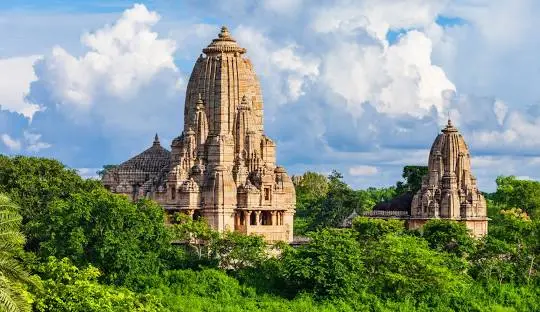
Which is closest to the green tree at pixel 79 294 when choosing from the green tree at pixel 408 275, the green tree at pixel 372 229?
the green tree at pixel 408 275

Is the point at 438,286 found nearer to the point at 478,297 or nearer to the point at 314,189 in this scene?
the point at 478,297

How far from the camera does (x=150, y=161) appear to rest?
220ft

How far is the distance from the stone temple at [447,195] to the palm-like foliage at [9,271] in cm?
3858

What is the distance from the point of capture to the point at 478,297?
204ft

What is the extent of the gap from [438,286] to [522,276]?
6278 millimetres

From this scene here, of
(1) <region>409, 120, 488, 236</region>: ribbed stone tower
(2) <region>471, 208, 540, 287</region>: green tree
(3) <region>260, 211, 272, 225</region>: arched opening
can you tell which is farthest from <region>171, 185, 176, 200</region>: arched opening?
(1) <region>409, 120, 488, 236</region>: ribbed stone tower

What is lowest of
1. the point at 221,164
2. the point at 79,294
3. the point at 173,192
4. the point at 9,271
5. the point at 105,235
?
the point at 79,294

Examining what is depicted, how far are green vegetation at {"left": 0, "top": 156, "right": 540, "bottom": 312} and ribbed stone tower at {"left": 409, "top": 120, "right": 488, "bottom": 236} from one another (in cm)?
1111

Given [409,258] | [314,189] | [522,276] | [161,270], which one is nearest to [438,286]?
[409,258]

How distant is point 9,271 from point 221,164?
24.1 meters

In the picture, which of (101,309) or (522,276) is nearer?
(101,309)

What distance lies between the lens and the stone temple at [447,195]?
78.9m

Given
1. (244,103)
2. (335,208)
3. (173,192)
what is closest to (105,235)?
(173,192)

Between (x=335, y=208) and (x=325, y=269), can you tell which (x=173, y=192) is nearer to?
(x=325, y=269)
